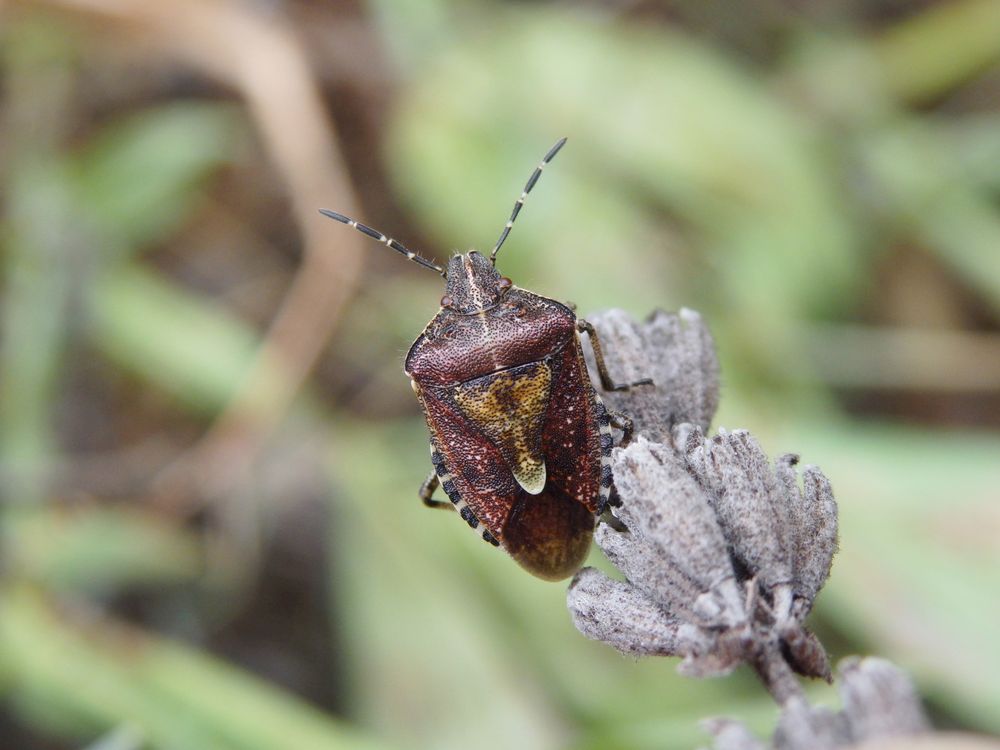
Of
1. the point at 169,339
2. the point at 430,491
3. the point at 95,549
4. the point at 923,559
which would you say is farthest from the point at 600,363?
the point at 169,339

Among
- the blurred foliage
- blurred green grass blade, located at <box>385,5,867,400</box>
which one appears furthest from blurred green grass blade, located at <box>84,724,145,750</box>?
blurred green grass blade, located at <box>385,5,867,400</box>

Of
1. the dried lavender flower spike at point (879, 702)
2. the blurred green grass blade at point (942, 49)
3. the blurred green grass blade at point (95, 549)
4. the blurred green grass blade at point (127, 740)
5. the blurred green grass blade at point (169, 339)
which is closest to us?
the dried lavender flower spike at point (879, 702)

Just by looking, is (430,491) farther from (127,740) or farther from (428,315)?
(428,315)

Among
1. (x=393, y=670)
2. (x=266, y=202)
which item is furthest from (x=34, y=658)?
(x=266, y=202)

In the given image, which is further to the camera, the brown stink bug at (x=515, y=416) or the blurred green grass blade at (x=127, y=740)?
the blurred green grass blade at (x=127, y=740)

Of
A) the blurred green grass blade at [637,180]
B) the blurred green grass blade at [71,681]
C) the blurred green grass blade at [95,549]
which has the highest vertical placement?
the blurred green grass blade at [637,180]

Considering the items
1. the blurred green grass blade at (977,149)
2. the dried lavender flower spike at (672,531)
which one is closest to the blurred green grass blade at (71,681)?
the dried lavender flower spike at (672,531)

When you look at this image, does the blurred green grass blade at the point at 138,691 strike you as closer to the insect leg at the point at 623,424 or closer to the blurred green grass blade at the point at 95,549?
the blurred green grass blade at the point at 95,549
